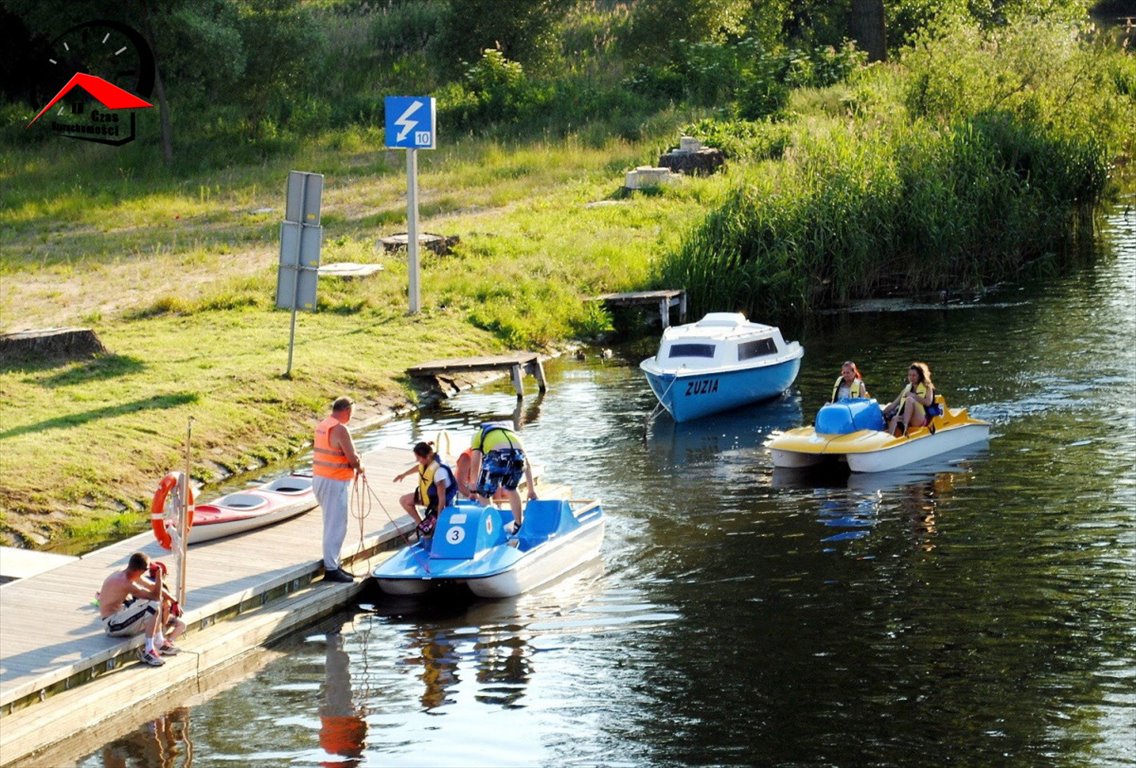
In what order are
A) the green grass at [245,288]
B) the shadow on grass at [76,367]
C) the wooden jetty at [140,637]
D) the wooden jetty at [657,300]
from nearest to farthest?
the wooden jetty at [140,637]
the green grass at [245,288]
the shadow on grass at [76,367]
the wooden jetty at [657,300]

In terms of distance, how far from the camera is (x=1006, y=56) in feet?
161

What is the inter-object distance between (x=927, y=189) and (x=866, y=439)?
1645 cm

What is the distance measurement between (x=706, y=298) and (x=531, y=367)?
8.14 m

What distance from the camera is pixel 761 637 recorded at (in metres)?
17.0

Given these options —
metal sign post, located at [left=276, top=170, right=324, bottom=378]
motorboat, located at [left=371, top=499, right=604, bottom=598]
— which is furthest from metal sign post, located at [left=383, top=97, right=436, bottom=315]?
motorboat, located at [left=371, top=499, right=604, bottom=598]

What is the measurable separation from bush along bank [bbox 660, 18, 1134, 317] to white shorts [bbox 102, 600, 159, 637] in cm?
2366

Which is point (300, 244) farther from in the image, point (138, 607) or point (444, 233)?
point (444, 233)

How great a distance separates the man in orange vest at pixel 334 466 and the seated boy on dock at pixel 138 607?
106 inches

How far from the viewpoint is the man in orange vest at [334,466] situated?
59.4 ft

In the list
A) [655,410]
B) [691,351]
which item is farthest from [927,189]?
[655,410]

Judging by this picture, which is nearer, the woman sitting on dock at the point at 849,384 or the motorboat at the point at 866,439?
the motorboat at the point at 866,439

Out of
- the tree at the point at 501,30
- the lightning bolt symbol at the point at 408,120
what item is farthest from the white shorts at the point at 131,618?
the tree at the point at 501,30

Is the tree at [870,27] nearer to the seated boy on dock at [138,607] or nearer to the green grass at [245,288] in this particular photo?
the green grass at [245,288]

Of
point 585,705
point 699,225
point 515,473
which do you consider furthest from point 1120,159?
point 585,705
